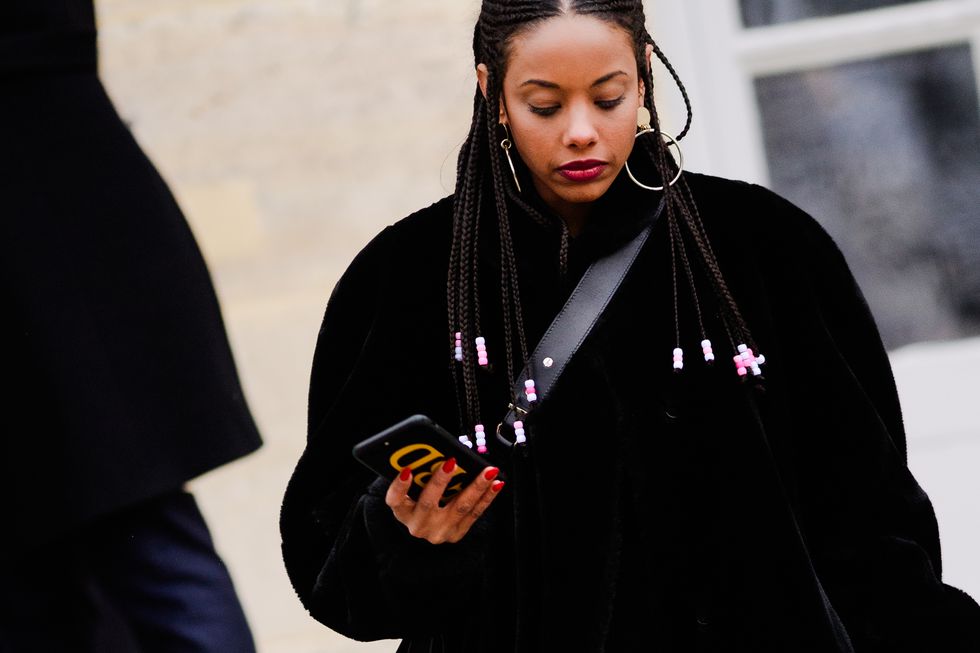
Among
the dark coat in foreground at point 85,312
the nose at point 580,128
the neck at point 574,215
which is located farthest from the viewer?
the neck at point 574,215

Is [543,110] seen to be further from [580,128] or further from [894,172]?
[894,172]

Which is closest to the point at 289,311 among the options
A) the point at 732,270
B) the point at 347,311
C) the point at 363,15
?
the point at 363,15

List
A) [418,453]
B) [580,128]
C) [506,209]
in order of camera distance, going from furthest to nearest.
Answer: [506,209]
[580,128]
[418,453]

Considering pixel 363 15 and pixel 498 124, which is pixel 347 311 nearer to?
pixel 498 124

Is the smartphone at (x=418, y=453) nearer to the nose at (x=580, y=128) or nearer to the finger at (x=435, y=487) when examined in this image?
the finger at (x=435, y=487)

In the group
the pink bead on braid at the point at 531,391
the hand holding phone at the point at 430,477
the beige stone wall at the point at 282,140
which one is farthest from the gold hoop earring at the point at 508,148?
the beige stone wall at the point at 282,140

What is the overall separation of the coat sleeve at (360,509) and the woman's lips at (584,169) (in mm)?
337

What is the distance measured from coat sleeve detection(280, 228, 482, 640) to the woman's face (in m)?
0.33

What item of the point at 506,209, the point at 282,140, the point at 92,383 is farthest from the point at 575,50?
the point at 282,140

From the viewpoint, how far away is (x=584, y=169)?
7.23 ft

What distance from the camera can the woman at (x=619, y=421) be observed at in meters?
2.19

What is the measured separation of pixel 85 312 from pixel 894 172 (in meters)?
2.60

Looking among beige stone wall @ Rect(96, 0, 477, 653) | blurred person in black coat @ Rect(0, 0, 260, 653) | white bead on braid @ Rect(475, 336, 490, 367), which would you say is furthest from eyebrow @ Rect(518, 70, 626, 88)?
beige stone wall @ Rect(96, 0, 477, 653)

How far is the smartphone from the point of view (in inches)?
77.5
